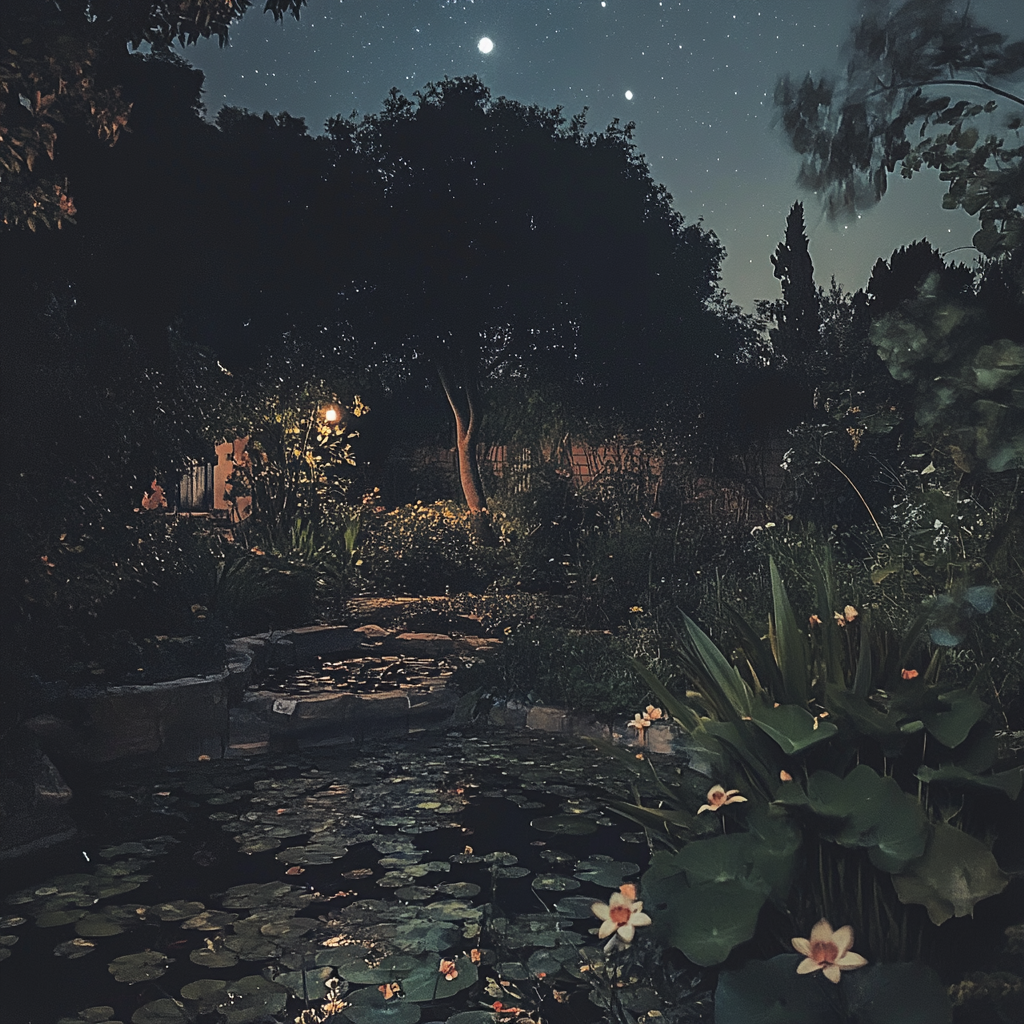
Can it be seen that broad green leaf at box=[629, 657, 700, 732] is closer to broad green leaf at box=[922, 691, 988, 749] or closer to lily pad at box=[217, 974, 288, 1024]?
broad green leaf at box=[922, 691, 988, 749]

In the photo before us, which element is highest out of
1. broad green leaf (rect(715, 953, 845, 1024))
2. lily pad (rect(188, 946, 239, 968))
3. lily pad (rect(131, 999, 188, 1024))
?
broad green leaf (rect(715, 953, 845, 1024))

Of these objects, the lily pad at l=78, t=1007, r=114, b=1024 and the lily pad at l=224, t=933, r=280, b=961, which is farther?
the lily pad at l=224, t=933, r=280, b=961

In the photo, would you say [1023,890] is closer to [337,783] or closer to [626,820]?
[626,820]

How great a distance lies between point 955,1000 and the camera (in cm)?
194

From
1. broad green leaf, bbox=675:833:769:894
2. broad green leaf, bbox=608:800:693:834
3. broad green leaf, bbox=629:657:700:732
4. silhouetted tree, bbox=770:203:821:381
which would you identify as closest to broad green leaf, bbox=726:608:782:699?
broad green leaf, bbox=629:657:700:732

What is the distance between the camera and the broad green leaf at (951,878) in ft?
6.53

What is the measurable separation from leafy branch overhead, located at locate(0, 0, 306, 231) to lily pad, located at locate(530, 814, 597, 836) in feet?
10.8

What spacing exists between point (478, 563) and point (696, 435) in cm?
322

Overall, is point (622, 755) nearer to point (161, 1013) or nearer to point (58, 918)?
point (161, 1013)

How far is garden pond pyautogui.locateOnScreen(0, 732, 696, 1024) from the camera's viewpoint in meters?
2.42

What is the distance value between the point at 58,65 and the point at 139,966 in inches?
134

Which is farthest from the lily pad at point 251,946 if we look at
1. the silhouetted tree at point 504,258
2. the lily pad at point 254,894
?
the silhouetted tree at point 504,258

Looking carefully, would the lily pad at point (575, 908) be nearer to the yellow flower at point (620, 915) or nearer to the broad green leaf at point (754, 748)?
the broad green leaf at point (754, 748)

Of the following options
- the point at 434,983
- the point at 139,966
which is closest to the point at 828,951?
the point at 434,983
